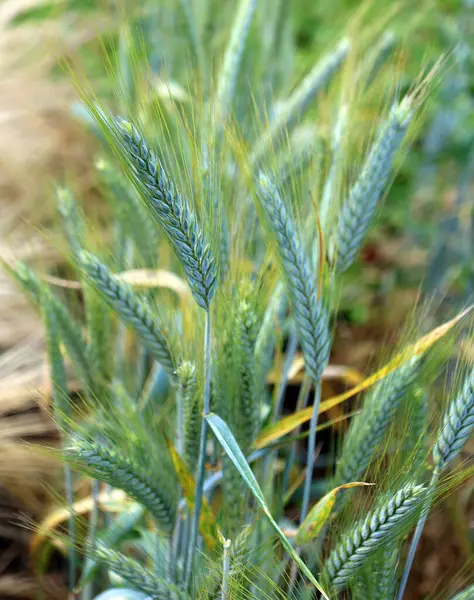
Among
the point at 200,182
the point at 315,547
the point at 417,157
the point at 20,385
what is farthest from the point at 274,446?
the point at 417,157

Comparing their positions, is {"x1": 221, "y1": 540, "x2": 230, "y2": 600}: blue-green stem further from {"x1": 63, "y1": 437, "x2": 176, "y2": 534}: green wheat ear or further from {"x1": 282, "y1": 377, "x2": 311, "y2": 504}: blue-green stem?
{"x1": 282, "y1": 377, "x2": 311, "y2": 504}: blue-green stem

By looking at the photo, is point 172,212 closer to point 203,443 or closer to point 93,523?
point 203,443

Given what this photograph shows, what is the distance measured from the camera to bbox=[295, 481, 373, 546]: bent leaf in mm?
673

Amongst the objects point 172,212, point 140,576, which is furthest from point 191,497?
point 172,212

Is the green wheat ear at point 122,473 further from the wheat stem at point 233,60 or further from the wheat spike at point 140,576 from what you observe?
the wheat stem at point 233,60

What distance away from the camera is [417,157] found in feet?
6.04

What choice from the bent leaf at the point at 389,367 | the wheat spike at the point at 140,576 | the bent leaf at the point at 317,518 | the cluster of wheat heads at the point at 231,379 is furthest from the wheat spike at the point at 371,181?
the wheat spike at the point at 140,576

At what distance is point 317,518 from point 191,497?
0.17 meters

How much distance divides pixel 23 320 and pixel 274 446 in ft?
2.82

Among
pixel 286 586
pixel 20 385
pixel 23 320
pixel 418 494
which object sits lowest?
pixel 286 586

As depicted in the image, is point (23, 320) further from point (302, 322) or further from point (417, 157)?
point (417, 157)

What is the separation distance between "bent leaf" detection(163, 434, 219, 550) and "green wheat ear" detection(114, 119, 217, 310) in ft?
0.76

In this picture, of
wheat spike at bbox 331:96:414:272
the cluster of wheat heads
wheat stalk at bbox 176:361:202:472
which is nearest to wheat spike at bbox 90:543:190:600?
the cluster of wheat heads

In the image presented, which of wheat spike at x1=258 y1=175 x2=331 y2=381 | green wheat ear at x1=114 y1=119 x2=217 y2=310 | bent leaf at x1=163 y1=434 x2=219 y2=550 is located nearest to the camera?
green wheat ear at x1=114 y1=119 x2=217 y2=310
